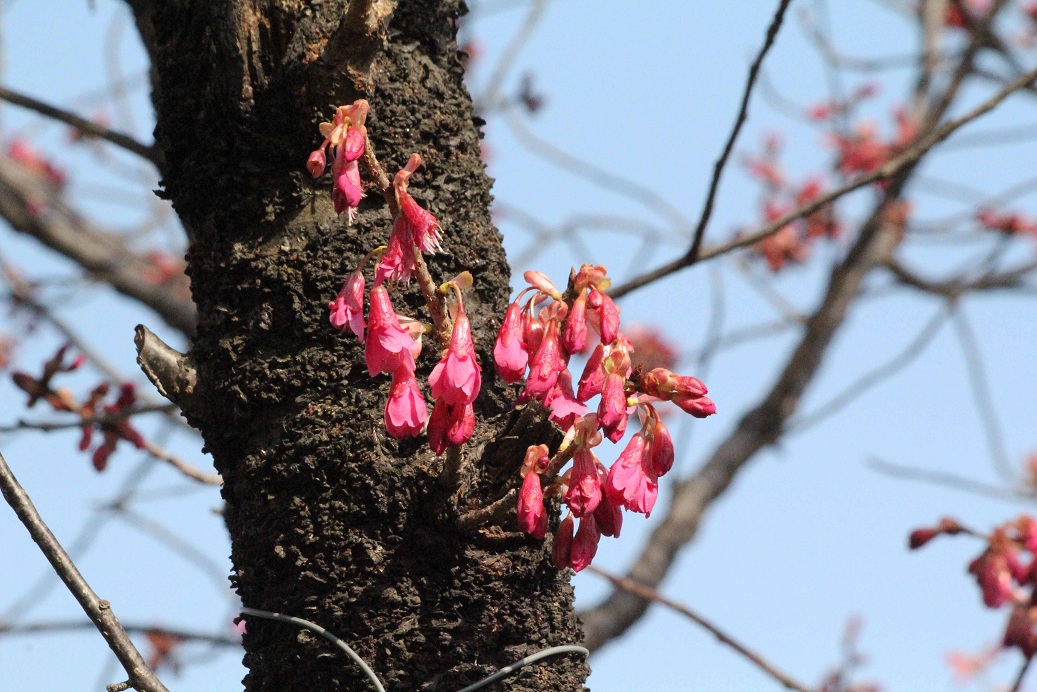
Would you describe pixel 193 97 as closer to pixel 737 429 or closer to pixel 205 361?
→ pixel 205 361

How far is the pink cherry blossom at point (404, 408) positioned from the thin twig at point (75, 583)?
1.20 ft

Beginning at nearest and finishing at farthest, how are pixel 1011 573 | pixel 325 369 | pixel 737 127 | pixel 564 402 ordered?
pixel 564 402 < pixel 325 369 < pixel 737 127 < pixel 1011 573

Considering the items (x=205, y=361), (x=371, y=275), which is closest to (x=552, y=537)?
(x=371, y=275)

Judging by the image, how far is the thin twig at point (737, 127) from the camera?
1.86m

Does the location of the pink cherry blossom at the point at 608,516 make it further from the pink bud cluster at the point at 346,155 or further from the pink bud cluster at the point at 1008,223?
the pink bud cluster at the point at 1008,223

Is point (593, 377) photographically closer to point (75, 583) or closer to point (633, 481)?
point (633, 481)

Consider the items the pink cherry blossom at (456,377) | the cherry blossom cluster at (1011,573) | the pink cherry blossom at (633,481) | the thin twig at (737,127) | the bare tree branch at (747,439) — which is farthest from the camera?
the bare tree branch at (747,439)

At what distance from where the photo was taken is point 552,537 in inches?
56.1

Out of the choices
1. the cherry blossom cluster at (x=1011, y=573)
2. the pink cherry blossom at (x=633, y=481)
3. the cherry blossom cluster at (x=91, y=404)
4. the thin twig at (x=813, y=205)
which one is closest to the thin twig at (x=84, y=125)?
the cherry blossom cluster at (x=91, y=404)

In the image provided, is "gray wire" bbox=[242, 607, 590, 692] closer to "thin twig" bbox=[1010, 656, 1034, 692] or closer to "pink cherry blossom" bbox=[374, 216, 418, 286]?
"pink cherry blossom" bbox=[374, 216, 418, 286]

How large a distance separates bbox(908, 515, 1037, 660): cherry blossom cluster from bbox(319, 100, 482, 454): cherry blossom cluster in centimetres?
160

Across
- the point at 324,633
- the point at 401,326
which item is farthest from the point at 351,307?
the point at 324,633

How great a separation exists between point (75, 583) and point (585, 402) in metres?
0.59

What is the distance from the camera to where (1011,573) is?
2.42m
